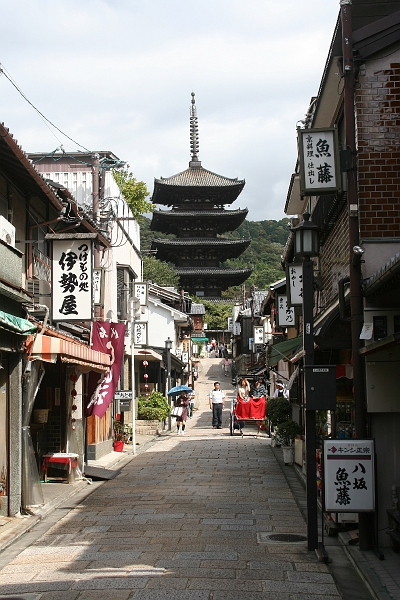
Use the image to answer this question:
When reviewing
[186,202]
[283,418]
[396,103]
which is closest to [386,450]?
[396,103]

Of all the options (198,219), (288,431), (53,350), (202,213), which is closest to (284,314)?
(288,431)

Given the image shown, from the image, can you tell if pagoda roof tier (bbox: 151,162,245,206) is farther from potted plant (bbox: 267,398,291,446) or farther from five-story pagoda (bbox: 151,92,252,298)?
potted plant (bbox: 267,398,291,446)

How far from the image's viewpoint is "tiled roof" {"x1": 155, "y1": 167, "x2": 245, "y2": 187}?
7412 cm

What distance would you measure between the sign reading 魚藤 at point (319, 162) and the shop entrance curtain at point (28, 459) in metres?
5.90

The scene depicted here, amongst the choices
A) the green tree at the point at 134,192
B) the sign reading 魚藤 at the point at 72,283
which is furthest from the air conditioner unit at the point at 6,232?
the green tree at the point at 134,192

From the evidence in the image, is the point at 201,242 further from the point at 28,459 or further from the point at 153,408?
the point at 28,459

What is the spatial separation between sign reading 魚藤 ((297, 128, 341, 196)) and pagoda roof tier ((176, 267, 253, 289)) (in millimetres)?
66793

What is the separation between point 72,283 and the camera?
51.0ft

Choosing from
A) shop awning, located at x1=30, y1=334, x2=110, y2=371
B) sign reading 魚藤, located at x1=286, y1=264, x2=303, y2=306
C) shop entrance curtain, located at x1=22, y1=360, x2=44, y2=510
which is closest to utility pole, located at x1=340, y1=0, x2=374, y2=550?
shop awning, located at x1=30, y1=334, x2=110, y2=371

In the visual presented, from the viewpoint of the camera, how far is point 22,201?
49.3 feet

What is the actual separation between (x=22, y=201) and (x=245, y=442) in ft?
Answer: 49.2

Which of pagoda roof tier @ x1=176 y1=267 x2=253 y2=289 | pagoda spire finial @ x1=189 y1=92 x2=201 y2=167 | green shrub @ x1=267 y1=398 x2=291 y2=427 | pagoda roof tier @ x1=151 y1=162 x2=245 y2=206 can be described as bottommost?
green shrub @ x1=267 y1=398 x2=291 y2=427

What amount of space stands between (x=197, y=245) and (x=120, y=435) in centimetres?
5182

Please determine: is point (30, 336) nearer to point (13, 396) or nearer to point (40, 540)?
point (13, 396)
